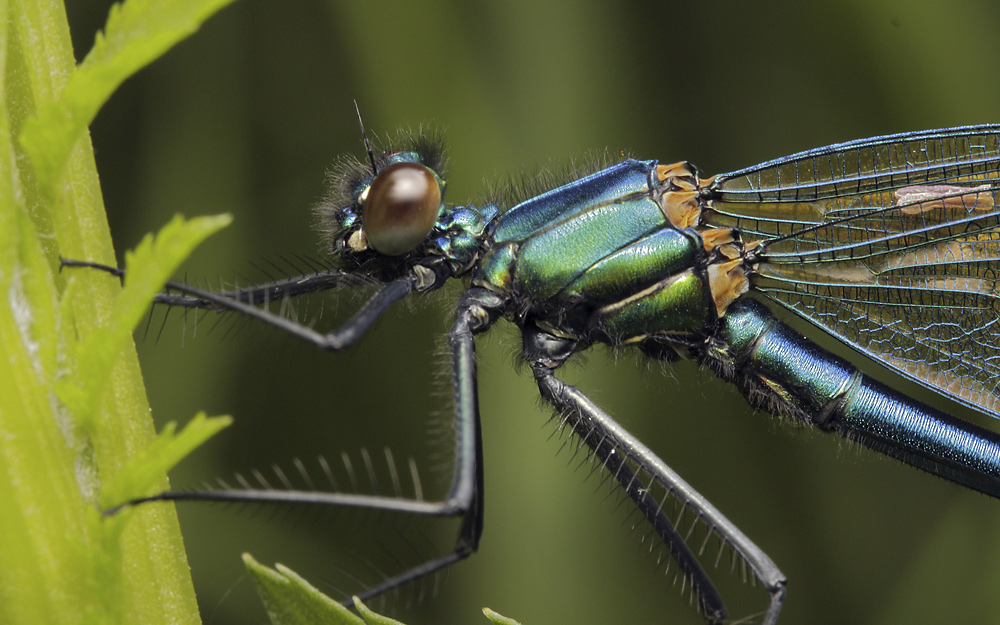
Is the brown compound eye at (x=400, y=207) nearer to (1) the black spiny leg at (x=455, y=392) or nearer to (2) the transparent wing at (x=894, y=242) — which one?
(1) the black spiny leg at (x=455, y=392)

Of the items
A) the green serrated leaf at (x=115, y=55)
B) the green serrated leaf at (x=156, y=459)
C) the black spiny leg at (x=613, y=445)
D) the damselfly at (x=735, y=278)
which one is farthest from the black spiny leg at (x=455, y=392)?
the green serrated leaf at (x=115, y=55)

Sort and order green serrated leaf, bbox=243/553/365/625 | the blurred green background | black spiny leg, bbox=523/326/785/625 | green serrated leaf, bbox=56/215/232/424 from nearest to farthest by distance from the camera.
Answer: green serrated leaf, bbox=56/215/232/424, green serrated leaf, bbox=243/553/365/625, black spiny leg, bbox=523/326/785/625, the blurred green background

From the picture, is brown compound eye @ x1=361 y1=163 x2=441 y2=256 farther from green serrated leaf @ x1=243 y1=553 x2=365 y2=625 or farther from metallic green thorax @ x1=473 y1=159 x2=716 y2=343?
green serrated leaf @ x1=243 y1=553 x2=365 y2=625

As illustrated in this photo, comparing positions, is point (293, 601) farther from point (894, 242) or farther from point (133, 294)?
point (894, 242)

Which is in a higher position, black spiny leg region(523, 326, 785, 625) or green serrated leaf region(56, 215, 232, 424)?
green serrated leaf region(56, 215, 232, 424)

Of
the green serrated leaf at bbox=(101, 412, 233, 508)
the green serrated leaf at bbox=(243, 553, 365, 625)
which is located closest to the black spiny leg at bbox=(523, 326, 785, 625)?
the green serrated leaf at bbox=(243, 553, 365, 625)

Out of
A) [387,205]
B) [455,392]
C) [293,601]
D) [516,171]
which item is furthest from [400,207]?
[293,601]
